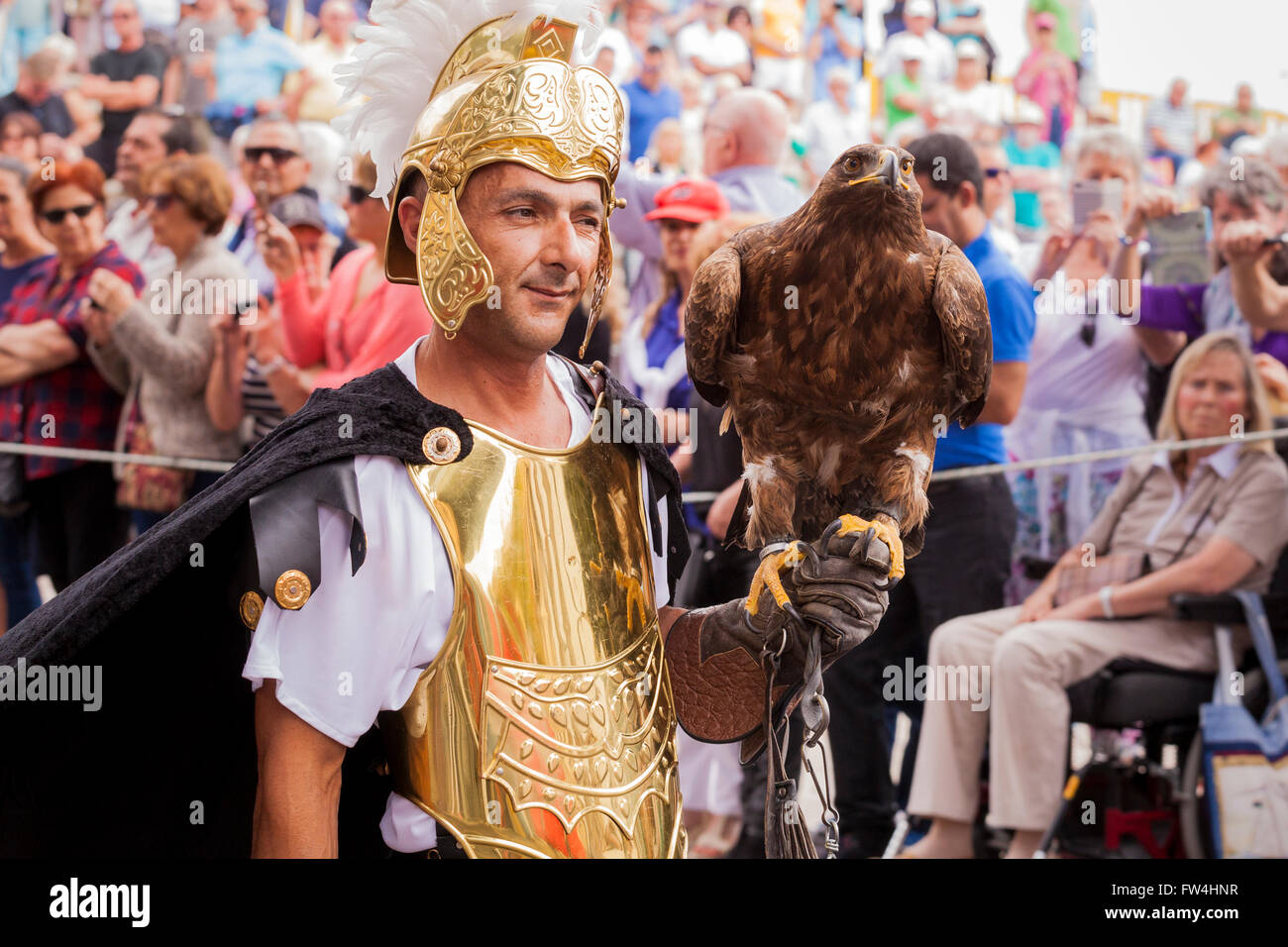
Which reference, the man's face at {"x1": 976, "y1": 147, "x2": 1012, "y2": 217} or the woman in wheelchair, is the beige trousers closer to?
the woman in wheelchair

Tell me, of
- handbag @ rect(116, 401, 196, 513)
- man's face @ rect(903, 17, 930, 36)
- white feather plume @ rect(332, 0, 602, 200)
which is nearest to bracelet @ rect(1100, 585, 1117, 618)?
white feather plume @ rect(332, 0, 602, 200)

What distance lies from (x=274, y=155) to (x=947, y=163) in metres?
2.96

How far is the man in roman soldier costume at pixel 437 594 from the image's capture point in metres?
2.07

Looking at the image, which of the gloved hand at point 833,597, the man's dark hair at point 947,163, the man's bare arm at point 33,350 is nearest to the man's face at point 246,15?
the man's bare arm at point 33,350

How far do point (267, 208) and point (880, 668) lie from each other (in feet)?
10.1

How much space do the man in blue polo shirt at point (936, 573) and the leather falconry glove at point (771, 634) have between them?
173 centimetres

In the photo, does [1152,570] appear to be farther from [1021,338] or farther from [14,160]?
[14,160]

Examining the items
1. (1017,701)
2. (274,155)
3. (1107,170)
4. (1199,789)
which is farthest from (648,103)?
(1199,789)

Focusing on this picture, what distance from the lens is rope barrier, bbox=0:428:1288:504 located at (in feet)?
13.7

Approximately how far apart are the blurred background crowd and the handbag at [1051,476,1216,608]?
0.19 meters

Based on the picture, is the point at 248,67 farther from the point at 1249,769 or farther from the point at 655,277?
the point at 1249,769

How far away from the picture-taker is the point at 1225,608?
4.09 metres

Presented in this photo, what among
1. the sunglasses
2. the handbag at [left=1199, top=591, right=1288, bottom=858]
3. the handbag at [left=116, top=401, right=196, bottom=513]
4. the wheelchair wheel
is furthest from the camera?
the sunglasses

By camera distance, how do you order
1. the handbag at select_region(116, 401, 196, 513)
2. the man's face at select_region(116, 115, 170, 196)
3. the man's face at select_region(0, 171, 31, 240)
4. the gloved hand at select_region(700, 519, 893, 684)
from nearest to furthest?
the gloved hand at select_region(700, 519, 893, 684), the handbag at select_region(116, 401, 196, 513), the man's face at select_region(0, 171, 31, 240), the man's face at select_region(116, 115, 170, 196)
